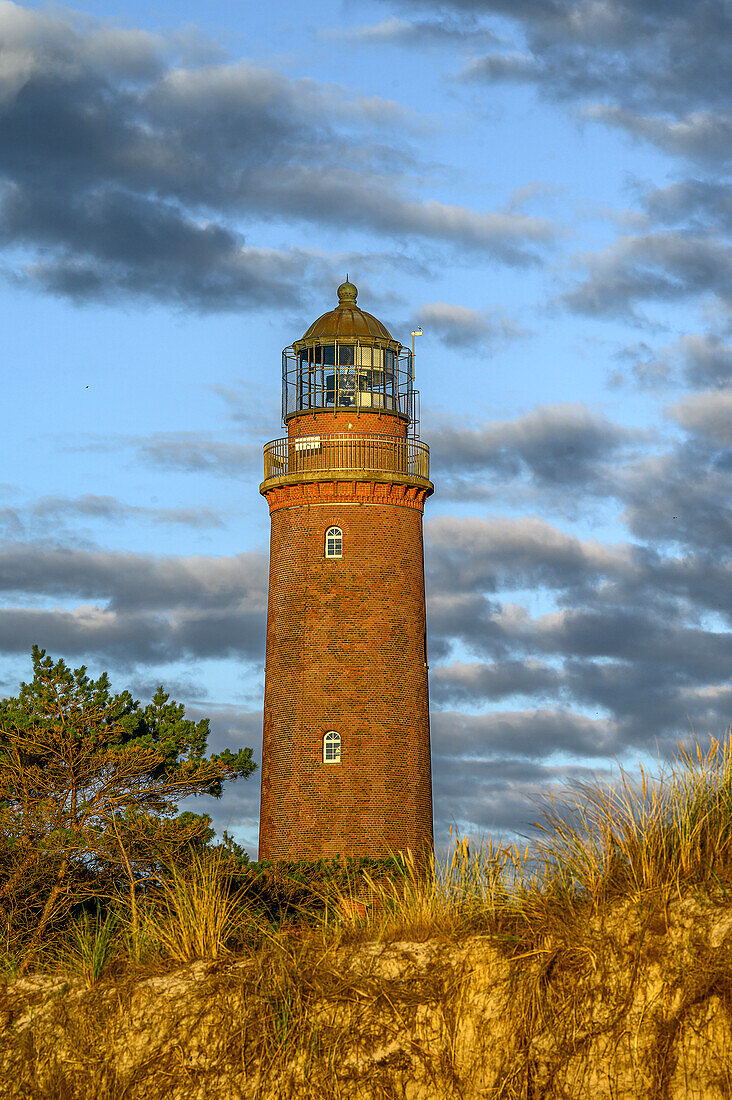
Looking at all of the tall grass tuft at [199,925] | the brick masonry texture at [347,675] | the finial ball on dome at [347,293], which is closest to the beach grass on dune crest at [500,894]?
the tall grass tuft at [199,925]

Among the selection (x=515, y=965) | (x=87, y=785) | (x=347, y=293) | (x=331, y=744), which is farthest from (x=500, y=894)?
(x=347, y=293)

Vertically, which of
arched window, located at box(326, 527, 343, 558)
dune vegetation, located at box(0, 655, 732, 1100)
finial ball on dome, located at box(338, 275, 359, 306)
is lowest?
Answer: dune vegetation, located at box(0, 655, 732, 1100)

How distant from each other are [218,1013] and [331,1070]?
1193mm

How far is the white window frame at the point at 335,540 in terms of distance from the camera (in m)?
39.2

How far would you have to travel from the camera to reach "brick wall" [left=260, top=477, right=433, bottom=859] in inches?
1462

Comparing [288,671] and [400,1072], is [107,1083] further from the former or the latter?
[288,671]

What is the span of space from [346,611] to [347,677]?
180cm

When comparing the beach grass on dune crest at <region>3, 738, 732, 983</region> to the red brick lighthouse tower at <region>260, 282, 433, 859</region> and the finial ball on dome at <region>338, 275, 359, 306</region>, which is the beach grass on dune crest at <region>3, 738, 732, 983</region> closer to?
the red brick lighthouse tower at <region>260, 282, 433, 859</region>

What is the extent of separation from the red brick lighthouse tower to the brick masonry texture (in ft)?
0.12

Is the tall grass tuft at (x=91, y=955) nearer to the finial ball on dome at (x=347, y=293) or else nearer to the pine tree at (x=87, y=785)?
the pine tree at (x=87, y=785)

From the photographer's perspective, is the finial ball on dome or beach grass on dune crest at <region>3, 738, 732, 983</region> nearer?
beach grass on dune crest at <region>3, 738, 732, 983</region>

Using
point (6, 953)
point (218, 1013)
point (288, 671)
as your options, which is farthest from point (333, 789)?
point (218, 1013)

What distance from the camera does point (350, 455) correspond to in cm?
3981

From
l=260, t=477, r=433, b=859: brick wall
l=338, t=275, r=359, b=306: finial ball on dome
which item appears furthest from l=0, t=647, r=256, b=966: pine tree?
l=338, t=275, r=359, b=306: finial ball on dome
